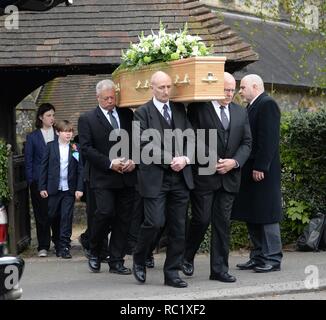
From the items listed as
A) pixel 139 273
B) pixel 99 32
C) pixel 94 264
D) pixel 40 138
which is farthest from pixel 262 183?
pixel 99 32

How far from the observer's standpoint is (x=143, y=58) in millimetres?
8992

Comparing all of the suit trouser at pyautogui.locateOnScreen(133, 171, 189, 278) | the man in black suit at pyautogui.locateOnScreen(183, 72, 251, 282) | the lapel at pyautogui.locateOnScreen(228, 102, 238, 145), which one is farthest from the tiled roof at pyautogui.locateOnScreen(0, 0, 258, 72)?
the suit trouser at pyautogui.locateOnScreen(133, 171, 189, 278)

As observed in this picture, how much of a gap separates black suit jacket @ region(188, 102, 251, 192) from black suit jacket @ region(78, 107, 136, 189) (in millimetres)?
932

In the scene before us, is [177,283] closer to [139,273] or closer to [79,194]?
[139,273]

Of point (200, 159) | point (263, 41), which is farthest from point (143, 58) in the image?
point (263, 41)

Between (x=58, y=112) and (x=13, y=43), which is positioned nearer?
(x=13, y=43)

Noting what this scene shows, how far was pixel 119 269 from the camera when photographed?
9641 mm

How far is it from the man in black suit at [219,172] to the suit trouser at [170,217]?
0.80ft

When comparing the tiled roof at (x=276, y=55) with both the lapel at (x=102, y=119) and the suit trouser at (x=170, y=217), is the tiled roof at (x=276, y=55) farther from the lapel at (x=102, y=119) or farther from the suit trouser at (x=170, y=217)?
the suit trouser at (x=170, y=217)

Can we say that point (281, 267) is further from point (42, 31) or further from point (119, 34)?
point (42, 31)

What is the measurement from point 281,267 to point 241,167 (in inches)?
60.6

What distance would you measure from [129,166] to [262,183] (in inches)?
62.1

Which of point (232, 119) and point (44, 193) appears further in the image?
point (44, 193)

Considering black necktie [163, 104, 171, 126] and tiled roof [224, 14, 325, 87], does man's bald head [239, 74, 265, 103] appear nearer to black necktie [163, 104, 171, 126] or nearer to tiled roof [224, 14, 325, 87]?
black necktie [163, 104, 171, 126]
